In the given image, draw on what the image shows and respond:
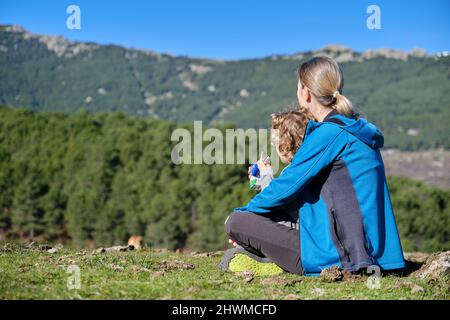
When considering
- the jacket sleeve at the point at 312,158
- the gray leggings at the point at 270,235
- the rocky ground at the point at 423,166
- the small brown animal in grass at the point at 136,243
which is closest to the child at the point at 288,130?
the jacket sleeve at the point at 312,158

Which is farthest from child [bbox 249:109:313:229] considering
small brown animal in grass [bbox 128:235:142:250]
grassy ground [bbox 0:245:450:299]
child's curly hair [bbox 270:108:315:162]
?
small brown animal in grass [bbox 128:235:142:250]

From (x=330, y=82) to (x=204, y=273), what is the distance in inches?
114

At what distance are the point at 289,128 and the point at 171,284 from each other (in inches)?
96.6

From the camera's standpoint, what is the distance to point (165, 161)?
2477 inches

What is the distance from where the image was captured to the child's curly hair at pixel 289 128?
6.66 metres

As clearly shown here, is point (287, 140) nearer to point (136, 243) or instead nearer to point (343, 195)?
point (343, 195)

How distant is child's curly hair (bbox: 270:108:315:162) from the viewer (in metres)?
6.66

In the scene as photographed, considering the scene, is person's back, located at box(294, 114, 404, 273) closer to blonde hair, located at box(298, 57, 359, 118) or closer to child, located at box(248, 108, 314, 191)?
blonde hair, located at box(298, 57, 359, 118)

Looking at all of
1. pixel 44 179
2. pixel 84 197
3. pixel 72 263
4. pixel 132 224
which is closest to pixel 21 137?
pixel 44 179

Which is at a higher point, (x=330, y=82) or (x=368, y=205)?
(x=330, y=82)

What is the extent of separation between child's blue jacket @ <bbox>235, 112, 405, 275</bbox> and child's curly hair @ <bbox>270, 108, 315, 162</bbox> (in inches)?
21.2

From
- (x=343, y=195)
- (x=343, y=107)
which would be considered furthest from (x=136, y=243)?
(x=343, y=107)

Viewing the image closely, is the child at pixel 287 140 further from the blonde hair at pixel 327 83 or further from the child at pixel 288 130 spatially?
Result: the blonde hair at pixel 327 83
